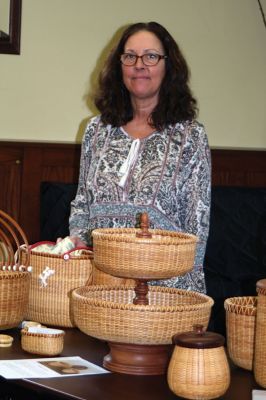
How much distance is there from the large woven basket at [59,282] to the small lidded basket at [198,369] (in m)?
0.70

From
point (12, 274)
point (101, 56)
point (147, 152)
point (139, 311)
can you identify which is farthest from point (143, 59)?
point (101, 56)

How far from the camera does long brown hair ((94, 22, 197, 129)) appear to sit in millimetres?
2805

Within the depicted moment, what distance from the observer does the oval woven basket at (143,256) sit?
76.1 inches

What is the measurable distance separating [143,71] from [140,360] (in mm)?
1083

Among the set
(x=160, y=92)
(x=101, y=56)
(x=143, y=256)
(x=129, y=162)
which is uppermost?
(x=101, y=56)

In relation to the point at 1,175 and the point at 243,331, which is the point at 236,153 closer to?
the point at 1,175

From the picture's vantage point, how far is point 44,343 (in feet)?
6.93

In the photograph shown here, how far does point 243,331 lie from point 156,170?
0.86 m

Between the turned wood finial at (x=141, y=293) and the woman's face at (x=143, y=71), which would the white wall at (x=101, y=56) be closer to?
the woman's face at (x=143, y=71)

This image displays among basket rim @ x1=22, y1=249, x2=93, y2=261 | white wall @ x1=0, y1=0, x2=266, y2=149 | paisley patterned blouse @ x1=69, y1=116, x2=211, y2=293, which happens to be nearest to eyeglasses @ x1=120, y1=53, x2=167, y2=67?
paisley patterned blouse @ x1=69, y1=116, x2=211, y2=293

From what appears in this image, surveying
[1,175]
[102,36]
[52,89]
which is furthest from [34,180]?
[102,36]

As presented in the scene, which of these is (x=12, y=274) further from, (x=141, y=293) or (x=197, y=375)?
(x=197, y=375)

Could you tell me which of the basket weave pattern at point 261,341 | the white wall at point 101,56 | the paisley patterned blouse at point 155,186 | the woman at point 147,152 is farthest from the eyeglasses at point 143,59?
the white wall at point 101,56

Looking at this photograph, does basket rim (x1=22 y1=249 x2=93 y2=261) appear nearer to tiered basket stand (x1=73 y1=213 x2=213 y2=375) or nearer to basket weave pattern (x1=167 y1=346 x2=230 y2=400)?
tiered basket stand (x1=73 y1=213 x2=213 y2=375)
